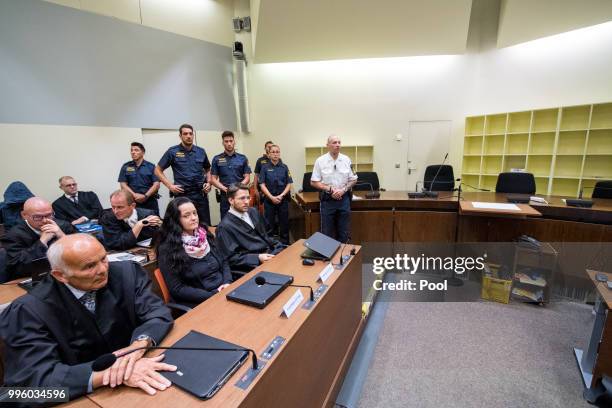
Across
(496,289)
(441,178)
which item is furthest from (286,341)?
(441,178)

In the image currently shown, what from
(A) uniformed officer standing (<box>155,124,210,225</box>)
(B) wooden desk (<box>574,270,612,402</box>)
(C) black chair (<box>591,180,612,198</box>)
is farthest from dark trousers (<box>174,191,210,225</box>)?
(C) black chair (<box>591,180,612,198</box>)

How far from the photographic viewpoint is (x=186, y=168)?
3.66 meters

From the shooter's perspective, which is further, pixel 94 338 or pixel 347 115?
pixel 347 115

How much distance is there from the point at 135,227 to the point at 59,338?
144 centimetres

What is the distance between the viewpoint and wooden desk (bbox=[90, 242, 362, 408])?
848mm

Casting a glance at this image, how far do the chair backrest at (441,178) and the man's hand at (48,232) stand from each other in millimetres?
4444

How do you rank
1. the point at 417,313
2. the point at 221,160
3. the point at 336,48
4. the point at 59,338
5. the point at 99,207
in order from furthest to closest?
the point at 336,48 < the point at 221,160 < the point at 99,207 < the point at 417,313 < the point at 59,338

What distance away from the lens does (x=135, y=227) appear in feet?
7.57

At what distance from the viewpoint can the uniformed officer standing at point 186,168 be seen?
3.55 m

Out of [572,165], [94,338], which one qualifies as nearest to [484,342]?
[94,338]

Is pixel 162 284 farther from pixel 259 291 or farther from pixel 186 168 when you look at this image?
pixel 186 168

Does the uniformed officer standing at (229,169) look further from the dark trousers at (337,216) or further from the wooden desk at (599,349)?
the wooden desk at (599,349)

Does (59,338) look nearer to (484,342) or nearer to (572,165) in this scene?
(484,342)

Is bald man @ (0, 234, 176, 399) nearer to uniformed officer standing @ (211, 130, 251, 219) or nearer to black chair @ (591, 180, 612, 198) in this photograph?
uniformed officer standing @ (211, 130, 251, 219)
